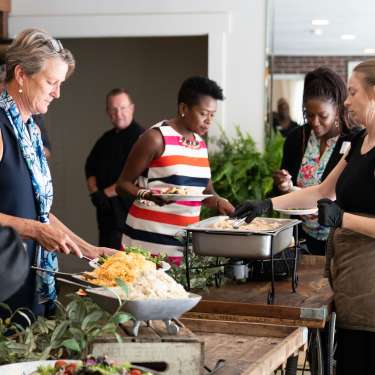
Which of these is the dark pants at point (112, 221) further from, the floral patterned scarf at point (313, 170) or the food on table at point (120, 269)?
the food on table at point (120, 269)

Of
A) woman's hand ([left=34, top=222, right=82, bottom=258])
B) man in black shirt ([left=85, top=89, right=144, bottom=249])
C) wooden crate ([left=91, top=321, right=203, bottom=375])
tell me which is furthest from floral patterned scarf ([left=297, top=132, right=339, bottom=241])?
wooden crate ([left=91, top=321, right=203, bottom=375])

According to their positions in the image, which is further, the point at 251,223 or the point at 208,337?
the point at 251,223

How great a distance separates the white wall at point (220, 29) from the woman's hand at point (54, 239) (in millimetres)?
3535

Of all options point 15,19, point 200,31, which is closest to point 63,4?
point 15,19

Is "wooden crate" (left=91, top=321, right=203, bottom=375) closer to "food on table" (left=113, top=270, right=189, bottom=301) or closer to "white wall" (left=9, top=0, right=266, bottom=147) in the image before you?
"food on table" (left=113, top=270, right=189, bottom=301)

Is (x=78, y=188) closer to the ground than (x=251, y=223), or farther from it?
closer to the ground

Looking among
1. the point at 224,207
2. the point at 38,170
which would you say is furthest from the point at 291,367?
the point at 224,207

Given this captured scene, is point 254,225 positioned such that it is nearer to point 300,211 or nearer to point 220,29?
point 300,211

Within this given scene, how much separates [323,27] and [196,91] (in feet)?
7.12

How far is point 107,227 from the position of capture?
6.17m

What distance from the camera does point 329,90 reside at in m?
4.12

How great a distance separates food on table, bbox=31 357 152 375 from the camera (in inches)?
62.2

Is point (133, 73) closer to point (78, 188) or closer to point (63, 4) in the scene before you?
point (78, 188)

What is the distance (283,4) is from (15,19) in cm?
187
